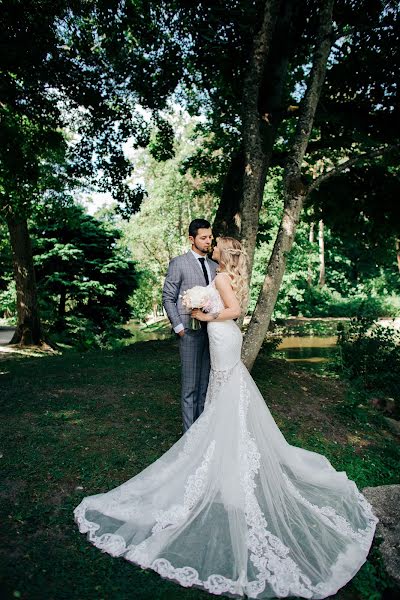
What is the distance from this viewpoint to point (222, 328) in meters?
4.24

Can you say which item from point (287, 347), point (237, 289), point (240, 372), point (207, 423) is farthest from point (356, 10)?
point (287, 347)

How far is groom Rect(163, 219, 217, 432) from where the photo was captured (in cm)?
468

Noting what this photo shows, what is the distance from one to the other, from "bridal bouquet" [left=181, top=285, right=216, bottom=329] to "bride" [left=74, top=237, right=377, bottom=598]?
0.06 metres

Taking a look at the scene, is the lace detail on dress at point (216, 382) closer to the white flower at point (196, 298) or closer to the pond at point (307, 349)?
the white flower at point (196, 298)

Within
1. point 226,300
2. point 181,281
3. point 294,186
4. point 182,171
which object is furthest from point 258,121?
point 182,171

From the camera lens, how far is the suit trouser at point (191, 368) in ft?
15.4

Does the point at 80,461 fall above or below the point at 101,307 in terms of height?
below

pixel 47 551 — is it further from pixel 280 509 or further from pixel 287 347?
pixel 287 347

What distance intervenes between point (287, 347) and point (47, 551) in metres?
15.8

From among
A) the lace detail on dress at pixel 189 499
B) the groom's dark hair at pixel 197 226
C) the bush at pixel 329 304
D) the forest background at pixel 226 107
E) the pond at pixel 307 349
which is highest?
the forest background at pixel 226 107

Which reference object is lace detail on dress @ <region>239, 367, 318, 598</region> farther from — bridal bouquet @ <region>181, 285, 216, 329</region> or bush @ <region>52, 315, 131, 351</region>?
bush @ <region>52, 315, 131, 351</region>

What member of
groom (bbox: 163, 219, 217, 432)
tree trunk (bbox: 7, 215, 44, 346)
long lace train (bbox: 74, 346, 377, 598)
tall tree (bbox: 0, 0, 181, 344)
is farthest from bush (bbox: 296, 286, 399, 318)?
long lace train (bbox: 74, 346, 377, 598)

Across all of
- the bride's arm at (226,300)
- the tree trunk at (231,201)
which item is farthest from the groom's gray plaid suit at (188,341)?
the tree trunk at (231,201)

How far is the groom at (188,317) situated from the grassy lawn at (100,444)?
80 cm
